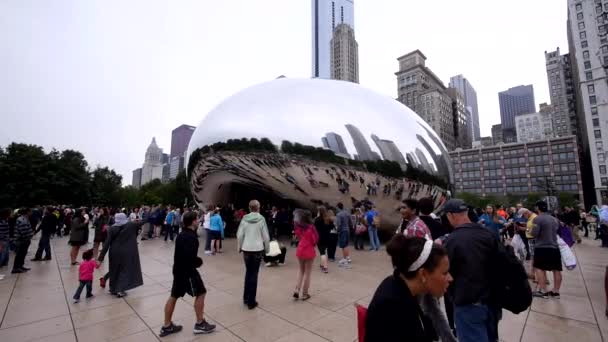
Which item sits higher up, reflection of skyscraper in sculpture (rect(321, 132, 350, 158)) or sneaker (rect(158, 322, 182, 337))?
reflection of skyscraper in sculpture (rect(321, 132, 350, 158))

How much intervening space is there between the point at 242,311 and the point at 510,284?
3428 millimetres

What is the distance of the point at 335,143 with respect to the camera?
9250mm

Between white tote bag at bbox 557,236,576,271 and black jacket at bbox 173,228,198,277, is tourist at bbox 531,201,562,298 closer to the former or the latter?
white tote bag at bbox 557,236,576,271

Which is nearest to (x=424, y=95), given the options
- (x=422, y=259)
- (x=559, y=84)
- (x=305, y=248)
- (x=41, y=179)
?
(x=559, y=84)

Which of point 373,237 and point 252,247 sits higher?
point 252,247

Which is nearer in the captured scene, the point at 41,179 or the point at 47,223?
the point at 47,223

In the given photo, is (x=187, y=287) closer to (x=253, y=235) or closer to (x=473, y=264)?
(x=253, y=235)

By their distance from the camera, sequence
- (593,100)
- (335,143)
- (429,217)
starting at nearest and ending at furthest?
(429,217)
(335,143)
(593,100)

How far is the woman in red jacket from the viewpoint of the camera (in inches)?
190

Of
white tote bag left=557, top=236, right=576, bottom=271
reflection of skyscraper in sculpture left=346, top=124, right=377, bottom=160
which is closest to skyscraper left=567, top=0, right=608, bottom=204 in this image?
reflection of skyscraper in sculpture left=346, top=124, right=377, bottom=160

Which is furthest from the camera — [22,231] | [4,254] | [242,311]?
[4,254]

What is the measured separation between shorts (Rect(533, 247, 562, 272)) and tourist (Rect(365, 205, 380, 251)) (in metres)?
4.39

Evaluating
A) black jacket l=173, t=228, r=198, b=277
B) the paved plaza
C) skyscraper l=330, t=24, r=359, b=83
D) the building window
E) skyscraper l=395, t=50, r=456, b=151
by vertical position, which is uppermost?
skyscraper l=330, t=24, r=359, b=83

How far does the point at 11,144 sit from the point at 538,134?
173 metres
